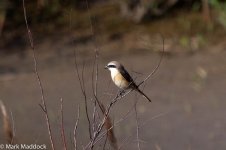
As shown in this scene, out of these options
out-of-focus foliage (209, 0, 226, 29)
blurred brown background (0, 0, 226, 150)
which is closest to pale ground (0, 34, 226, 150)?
blurred brown background (0, 0, 226, 150)

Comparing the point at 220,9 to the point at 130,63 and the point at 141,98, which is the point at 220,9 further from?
the point at 141,98

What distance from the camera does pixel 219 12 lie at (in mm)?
12375

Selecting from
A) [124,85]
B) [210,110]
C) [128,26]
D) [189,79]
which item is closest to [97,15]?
[128,26]

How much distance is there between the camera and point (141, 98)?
1071 centimetres

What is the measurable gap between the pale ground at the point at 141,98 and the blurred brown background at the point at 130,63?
0.01 meters

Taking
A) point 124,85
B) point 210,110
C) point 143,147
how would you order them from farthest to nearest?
point 210,110 → point 143,147 → point 124,85

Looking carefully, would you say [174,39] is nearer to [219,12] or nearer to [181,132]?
[219,12]

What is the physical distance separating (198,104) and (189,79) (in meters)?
0.78

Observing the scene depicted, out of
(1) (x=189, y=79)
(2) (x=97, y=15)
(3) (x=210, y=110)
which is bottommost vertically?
(3) (x=210, y=110)

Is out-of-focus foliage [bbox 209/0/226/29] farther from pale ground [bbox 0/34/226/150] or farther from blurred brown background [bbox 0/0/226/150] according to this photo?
pale ground [bbox 0/34/226/150]

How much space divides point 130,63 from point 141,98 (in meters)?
1.13

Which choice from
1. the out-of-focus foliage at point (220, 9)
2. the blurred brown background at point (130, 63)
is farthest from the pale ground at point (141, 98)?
the out-of-focus foliage at point (220, 9)

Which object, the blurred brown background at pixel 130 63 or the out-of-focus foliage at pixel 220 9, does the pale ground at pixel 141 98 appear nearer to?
the blurred brown background at pixel 130 63

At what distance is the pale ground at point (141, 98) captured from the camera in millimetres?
9680
